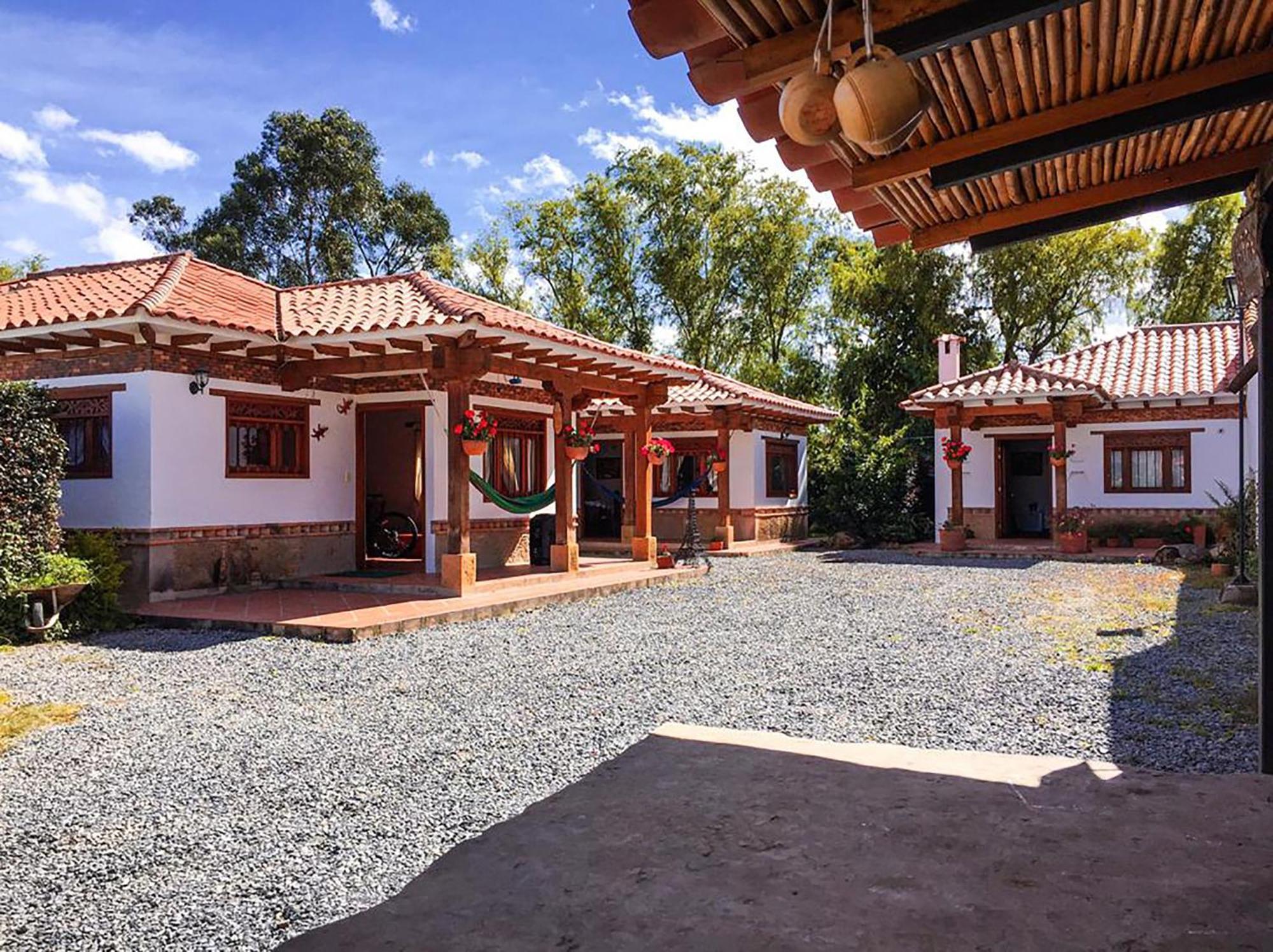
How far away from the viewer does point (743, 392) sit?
52.1 feet

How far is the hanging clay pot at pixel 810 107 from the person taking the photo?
232 centimetres

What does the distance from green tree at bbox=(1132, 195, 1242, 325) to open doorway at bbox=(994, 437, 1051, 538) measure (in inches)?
266

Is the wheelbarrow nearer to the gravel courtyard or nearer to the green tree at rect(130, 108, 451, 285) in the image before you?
the gravel courtyard

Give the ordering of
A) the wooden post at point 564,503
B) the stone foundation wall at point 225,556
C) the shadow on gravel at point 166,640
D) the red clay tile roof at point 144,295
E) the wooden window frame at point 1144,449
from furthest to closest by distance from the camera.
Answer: the wooden window frame at point 1144,449
the wooden post at point 564,503
the stone foundation wall at point 225,556
the red clay tile roof at point 144,295
the shadow on gravel at point 166,640

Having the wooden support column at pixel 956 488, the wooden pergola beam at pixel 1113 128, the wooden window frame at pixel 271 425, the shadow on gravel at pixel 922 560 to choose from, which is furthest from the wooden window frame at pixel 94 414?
the wooden support column at pixel 956 488

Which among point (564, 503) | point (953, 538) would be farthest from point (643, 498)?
point (953, 538)

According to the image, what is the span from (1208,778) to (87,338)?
9.00 metres

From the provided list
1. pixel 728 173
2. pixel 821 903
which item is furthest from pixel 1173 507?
pixel 821 903

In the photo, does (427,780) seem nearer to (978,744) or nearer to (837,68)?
(978,744)

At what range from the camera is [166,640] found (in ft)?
23.8

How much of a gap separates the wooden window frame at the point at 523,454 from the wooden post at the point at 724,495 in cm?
461

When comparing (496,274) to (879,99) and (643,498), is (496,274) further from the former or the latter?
(879,99)

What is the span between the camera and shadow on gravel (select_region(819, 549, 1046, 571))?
13336mm

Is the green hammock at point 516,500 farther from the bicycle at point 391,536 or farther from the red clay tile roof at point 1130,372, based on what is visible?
the red clay tile roof at point 1130,372
